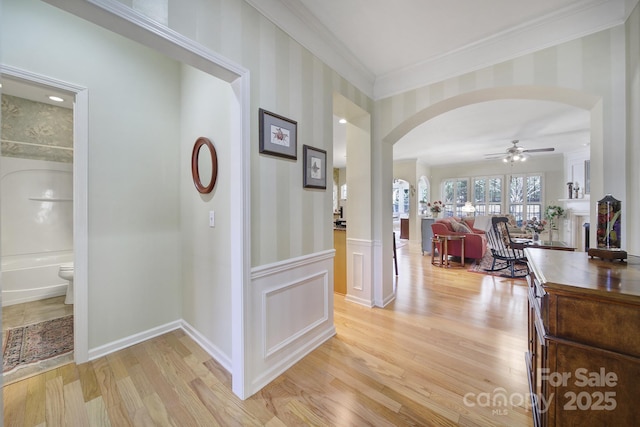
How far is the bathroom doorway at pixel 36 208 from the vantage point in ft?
9.39

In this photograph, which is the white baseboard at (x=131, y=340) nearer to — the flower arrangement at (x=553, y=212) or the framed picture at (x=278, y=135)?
the framed picture at (x=278, y=135)

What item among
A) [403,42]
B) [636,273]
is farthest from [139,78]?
[636,273]

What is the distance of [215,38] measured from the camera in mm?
1486

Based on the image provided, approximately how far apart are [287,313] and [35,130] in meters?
3.98

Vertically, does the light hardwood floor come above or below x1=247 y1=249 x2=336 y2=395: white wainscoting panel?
below

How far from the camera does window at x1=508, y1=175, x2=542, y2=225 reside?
7.68 metres

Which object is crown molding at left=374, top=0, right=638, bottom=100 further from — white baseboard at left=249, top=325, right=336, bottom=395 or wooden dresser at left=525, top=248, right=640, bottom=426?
white baseboard at left=249, top=325, right=336, bottom=395

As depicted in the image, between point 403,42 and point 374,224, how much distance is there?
6.19 feet

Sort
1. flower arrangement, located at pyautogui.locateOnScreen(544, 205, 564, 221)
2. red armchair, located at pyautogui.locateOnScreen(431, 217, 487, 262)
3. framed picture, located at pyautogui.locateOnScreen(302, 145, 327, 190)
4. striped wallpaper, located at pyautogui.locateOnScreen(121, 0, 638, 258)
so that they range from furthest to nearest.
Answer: flower arrangement, located at pyautogui.locateOnScreen(544, 205, 564, 221)
red armchair, located at pyautogui.locateOnScreen(431, 217, 487, 262)
framed picture, located at pyautogui.locateOnScreen(302, 145, 327, 190)
striped wallpaper, located at pyautogui.locateOnScreen(121, 0, 638, 258)

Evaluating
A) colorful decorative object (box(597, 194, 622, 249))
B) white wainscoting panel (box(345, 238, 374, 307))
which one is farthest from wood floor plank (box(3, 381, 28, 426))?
colorful decorative object (box(597, 194, 622, 249))

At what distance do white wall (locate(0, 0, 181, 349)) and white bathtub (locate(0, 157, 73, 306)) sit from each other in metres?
2.05

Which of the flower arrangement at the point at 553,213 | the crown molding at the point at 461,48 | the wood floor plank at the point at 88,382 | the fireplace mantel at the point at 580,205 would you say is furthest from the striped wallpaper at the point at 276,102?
the flower arrangement at the point at 553,213

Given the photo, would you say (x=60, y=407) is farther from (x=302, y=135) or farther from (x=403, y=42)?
(x=403, y=42)

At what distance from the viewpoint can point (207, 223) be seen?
2.18 m
